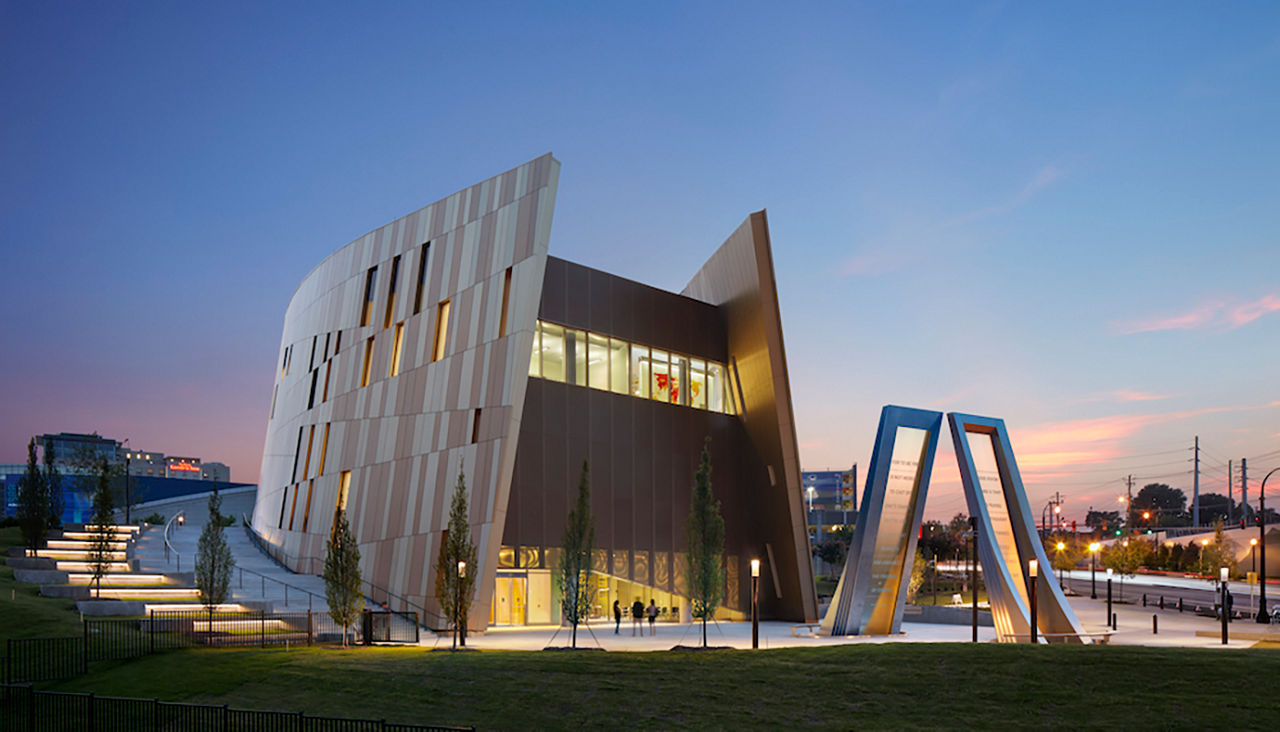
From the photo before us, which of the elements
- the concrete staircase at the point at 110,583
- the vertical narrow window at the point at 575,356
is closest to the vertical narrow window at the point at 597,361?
the vertical narrow window at the point at 575,356

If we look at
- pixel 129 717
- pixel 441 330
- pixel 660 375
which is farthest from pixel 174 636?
pixel 660 375

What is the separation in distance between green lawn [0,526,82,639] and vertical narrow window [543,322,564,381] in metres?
18.9

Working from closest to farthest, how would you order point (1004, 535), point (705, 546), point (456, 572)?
point (456, 572) → point (705, 546) → point (1004, 535)

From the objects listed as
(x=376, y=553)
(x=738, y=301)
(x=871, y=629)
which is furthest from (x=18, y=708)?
(x=738, y=301)

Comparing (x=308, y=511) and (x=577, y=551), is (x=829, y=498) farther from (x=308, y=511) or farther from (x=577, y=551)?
(x=577, y=551)

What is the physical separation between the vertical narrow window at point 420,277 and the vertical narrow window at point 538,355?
536 centimetres

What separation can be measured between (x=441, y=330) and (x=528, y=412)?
504 centimetres

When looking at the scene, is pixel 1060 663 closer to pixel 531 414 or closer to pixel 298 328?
pixel 531 414

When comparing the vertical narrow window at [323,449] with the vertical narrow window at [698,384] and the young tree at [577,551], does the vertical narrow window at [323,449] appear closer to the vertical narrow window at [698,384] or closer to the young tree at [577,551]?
the vertical narrow window at [698,384]

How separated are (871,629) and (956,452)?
7.04 meters

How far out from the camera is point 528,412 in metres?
37.7

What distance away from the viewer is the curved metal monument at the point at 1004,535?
2938 centimetres

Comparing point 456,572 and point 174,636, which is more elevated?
point 456,572

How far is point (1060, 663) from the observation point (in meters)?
18.0
